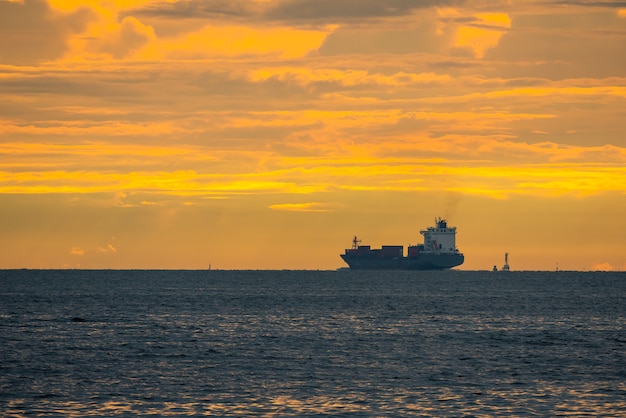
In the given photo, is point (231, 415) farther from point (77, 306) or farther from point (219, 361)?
point (77, 306)

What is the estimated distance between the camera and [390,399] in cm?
4600

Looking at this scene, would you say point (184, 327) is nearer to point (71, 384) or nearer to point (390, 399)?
point (71, 384)

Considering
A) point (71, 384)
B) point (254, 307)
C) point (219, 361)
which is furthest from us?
point (254, 307)

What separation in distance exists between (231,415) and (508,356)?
27.7 meters

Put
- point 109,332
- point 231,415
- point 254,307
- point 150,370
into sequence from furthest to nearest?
point 254,307 < point 109,332 < point 150,370 < point 231,415

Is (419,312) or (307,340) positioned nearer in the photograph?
(307,340)

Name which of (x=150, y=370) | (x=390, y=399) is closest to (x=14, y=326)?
(x=150, y=370)

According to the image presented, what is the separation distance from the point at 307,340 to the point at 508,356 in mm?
17109

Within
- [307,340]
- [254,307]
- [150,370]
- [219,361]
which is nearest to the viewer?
[150,370]

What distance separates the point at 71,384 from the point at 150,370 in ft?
22.0

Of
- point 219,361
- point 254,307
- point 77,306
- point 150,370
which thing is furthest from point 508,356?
point 77,306

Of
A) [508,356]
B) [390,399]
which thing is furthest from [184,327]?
[390,399]

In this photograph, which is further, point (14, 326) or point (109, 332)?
point (14, 326)

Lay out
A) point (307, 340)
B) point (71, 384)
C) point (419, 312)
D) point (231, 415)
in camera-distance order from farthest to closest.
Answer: point (419, 312) → point (307, 340) → point (71, 384) → point (231, 415)
